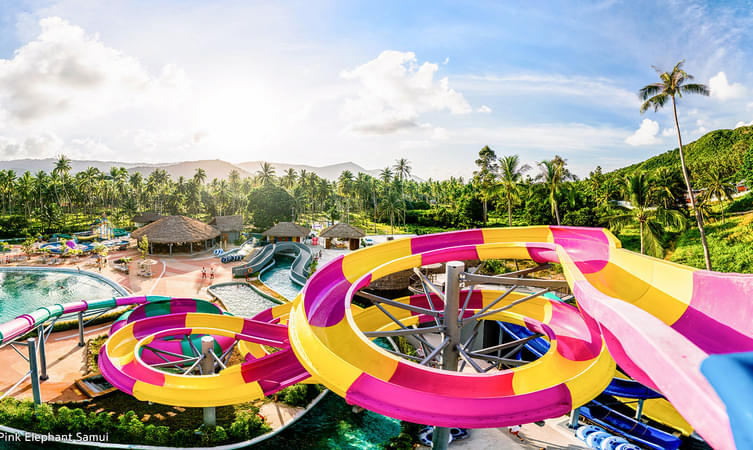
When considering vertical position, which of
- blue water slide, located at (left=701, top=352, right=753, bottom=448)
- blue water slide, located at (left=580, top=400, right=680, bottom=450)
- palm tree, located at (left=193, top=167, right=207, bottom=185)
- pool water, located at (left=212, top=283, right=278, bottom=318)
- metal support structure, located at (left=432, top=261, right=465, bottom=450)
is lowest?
blue water slide, located at (left=580, top=400, right=680, bottom=450)

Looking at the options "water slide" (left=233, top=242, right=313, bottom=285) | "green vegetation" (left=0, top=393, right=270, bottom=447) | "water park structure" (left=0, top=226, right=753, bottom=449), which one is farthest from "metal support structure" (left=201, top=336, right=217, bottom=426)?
"water slide" (left=233, top=242, right=313, bottom=285)

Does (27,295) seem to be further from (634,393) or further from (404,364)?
(634,393)

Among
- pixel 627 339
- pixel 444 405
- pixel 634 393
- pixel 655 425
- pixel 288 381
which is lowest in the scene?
pixel 655 425

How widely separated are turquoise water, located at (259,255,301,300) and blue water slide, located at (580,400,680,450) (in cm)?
2410

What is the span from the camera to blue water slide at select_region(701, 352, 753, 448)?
2314mm

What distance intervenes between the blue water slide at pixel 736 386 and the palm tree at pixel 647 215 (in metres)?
32.3

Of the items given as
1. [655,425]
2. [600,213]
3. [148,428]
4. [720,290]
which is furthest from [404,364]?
[600,213]

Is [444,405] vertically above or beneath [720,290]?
beneath

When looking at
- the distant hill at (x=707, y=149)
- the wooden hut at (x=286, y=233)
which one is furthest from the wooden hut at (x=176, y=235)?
the distant hill at (x=707, y=149)

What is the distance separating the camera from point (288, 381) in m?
9.86

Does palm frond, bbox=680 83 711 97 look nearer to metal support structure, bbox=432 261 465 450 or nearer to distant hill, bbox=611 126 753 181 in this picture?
metal support structure, bbox=432 261 465 450

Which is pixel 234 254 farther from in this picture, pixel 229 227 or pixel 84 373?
pixel 84 373

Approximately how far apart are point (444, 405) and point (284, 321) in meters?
11.1

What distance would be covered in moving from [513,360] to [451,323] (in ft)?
5.84
